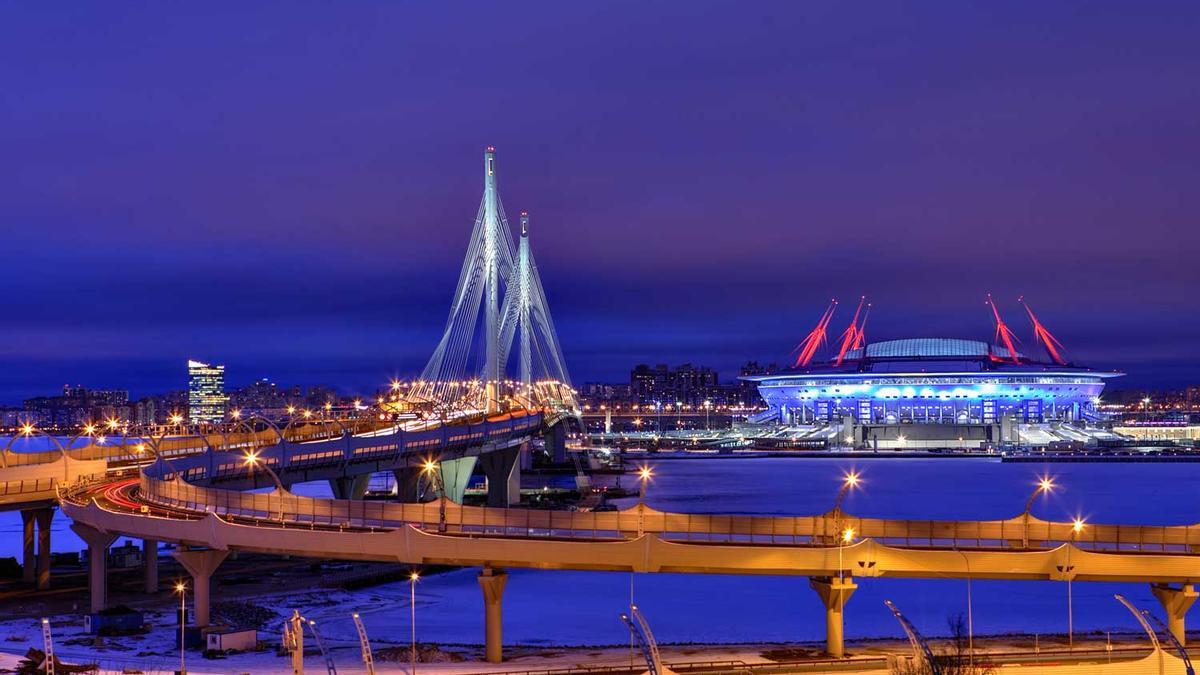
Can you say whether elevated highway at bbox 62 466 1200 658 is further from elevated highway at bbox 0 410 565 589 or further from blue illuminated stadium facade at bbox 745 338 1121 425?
blue illuminated stadium facade at bbox 745 338 1121 425

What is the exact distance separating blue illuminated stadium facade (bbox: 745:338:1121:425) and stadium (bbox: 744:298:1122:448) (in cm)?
9

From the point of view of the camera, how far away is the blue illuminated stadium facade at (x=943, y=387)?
128m

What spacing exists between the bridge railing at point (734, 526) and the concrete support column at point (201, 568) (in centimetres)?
137

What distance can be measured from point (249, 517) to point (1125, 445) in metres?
102

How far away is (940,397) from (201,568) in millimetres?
112577

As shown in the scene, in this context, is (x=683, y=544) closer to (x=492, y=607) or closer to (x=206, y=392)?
(x=492, y=607)

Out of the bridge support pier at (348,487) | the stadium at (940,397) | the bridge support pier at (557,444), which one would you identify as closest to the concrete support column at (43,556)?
the bridge support pier at (348,487)

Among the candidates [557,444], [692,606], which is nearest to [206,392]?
[557,444]

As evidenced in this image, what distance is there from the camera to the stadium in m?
126

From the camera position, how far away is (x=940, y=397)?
130 m

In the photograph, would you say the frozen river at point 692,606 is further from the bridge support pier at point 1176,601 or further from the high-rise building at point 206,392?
the high-rise building at point 206,392

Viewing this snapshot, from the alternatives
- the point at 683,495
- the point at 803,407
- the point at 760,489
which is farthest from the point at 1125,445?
the point at 683,495

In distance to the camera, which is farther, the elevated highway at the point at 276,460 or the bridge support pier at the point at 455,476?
the bridge support pier at the point at 455,476

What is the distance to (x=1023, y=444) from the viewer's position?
122 m
